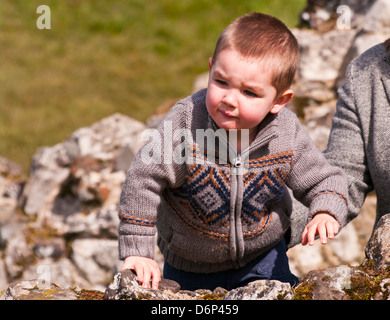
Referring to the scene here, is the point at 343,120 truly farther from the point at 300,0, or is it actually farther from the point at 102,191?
the point at 300,0

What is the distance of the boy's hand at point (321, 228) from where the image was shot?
8.04 ft

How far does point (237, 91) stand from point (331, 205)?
640 millimetres

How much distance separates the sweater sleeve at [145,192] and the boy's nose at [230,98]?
0.31 meters

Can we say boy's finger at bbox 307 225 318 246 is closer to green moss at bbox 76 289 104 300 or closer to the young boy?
the young boy

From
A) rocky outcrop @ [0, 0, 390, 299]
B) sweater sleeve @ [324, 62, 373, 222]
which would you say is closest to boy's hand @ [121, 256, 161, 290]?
sweater sleeve @ [324, 62, 373, 222]

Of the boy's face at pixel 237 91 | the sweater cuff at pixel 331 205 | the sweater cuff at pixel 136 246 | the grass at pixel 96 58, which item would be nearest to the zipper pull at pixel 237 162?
the boy's face at pixel 237 91

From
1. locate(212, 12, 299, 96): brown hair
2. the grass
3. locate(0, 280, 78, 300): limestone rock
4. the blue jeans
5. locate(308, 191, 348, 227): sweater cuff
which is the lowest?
the blue jeans

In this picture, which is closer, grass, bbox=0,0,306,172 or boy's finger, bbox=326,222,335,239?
boy's finger, bbox=326,222,335,239

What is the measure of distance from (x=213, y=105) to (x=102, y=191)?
8.71ft

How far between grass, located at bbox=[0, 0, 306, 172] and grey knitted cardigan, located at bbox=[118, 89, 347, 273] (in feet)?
15.6

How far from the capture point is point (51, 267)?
4715mm

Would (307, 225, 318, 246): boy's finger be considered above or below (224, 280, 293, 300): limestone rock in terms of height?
above

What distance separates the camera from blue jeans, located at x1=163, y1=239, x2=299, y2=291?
9.54 ft
